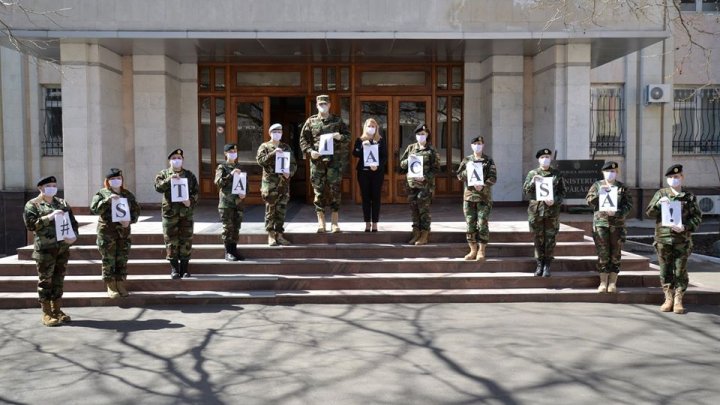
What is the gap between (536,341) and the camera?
→ 7.76 metres

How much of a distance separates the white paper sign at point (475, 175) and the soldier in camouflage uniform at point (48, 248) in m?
5.73

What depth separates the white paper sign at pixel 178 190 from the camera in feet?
32.8

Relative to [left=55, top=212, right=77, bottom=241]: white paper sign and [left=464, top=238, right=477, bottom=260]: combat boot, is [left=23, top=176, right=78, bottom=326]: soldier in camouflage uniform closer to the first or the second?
[left=55, top=212, right=77, bottom=241]: white paper sign

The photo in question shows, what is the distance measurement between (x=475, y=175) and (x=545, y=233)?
1364 mm

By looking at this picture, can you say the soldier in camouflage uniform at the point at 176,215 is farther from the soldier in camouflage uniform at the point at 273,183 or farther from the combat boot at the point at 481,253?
the combat boot at the point at 481,253

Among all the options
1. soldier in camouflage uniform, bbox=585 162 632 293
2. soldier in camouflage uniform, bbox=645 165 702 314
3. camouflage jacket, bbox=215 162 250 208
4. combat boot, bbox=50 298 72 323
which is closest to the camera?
combat boot, bbox=50 298 72 323

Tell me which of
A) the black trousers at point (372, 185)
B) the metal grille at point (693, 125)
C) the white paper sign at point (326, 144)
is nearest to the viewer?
the white paper sign at point (326, 144)

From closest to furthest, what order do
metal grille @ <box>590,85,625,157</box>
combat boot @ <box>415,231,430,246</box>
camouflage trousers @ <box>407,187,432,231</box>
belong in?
camouflage trousers @ <box>407,187,432,231</box> < combat boot @ <box>415,231,430,246</box> < metal grille @ <box>590,85,625,157</box>

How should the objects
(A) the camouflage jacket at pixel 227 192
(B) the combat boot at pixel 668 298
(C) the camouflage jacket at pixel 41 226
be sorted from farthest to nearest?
(A) the camouflage jacket at pixel 227 192
(B) the combat boot at pixel 668 298
(C) the camouflage jacket at pixel 41 226

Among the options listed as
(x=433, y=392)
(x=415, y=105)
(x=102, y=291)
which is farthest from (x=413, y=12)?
(x=433, y=392)

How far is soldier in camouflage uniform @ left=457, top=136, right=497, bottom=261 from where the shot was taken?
1052 centimetres

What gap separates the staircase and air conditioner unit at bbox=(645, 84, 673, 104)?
8.73 meters

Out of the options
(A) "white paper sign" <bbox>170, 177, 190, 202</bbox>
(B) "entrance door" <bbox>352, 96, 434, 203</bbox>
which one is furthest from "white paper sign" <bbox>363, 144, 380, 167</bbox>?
(B) "entrance door" <bbox>352, 96, 434, 203</bbox>

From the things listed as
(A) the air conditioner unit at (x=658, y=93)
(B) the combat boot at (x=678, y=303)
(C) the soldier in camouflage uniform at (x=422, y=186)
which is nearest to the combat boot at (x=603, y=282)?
(B) the combat boot at (x=678, y=303)
